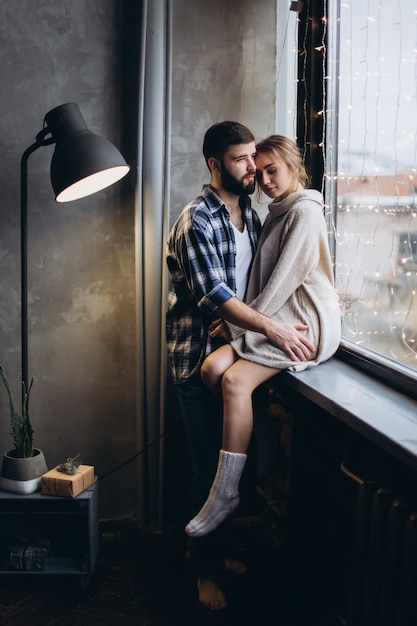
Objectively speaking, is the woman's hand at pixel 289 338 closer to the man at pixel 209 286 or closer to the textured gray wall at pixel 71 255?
the man at pixel 209 286

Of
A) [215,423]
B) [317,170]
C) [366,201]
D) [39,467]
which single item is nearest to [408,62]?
[366,201]

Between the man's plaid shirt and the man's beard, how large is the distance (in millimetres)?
72

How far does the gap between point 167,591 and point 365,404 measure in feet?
4.28

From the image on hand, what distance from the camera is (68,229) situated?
3.03 metres

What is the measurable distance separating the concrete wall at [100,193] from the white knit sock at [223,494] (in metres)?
0.96

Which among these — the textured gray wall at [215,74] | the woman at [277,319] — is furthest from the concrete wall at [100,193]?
the woman at [277,319]

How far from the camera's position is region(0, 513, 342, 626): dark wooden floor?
239 cm

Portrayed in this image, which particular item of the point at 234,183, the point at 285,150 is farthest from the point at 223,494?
the point at 285,150

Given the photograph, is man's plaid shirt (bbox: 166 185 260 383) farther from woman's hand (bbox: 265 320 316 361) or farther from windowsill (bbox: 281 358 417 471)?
windowsill (bbox: 281 358 417 471)

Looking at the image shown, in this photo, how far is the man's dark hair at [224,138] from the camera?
2424 mm

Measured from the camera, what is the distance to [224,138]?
2441mm

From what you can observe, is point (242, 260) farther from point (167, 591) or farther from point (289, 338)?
point (167, 591)

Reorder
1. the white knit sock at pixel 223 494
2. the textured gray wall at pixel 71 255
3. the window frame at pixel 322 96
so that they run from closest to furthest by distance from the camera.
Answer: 1. the white knit sock at pixel 223 494
2. the window frame at pixel 322 96
3. the textured gray wall at pixel 71 255

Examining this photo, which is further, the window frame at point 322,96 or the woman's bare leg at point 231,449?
the window frame at point 322,96
